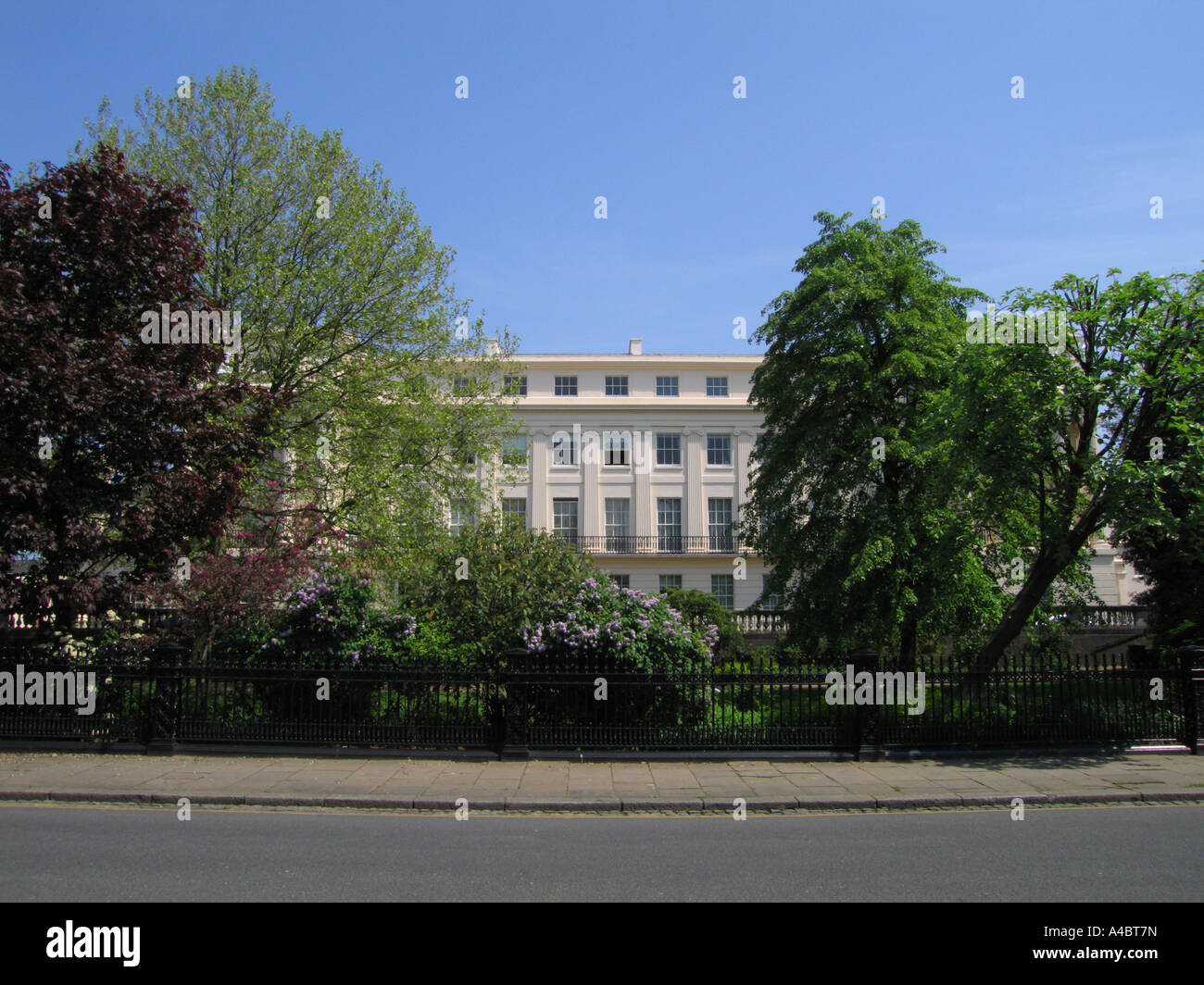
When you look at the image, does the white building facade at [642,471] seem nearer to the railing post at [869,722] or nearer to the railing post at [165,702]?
the railing post at [869,722]

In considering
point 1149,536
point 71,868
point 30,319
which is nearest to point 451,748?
point 71,868

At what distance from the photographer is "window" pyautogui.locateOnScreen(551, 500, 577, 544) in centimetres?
4591

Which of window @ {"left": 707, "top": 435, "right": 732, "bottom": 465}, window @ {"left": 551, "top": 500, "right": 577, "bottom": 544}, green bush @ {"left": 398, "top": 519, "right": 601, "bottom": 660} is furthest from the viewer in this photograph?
window @ {"left": 707, "top": 435, "right": 732, "bottom": 465}

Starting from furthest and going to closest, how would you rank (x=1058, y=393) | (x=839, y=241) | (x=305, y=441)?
(x=839, y=241) < (x=305, y=441) < (x=1058, y=393)

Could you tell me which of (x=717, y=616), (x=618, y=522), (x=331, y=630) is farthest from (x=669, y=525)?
(x=331, y=630)

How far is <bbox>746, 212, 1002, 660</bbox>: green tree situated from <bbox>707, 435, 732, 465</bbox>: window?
24053mm

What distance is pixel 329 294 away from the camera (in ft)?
66.6

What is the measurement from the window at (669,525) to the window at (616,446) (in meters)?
3.30

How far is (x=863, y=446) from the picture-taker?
65.1ft

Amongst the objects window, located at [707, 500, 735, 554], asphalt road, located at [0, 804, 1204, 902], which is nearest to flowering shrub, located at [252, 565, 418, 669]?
asphalt road, located at [0, 804, 1204, 902]

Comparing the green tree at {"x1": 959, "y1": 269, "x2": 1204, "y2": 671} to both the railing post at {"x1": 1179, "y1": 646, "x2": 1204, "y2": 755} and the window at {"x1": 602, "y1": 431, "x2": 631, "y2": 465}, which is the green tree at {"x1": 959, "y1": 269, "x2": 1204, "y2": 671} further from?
the window at {"x1": 602, "y1": 431, "x2": 631, "y2": 465}

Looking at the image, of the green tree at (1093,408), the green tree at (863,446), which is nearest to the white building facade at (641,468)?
the green tree at (863,446)

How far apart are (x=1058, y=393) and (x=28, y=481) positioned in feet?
49.3

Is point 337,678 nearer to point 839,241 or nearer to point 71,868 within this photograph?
point 71,868
